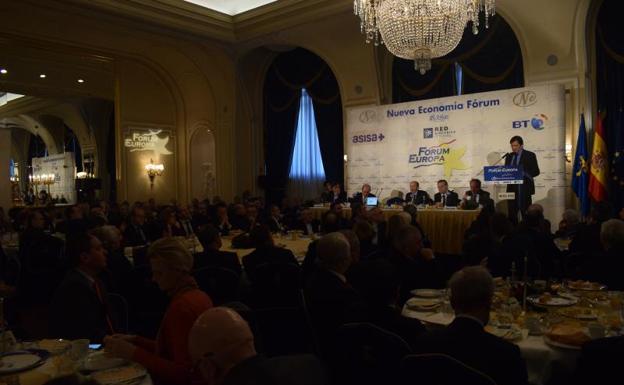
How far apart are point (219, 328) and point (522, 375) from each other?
1223 mm

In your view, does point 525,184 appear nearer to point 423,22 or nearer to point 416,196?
point 416,196

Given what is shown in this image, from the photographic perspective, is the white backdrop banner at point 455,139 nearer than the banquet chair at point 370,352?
No

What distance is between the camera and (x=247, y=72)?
1305 cm

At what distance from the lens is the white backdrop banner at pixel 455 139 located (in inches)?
339

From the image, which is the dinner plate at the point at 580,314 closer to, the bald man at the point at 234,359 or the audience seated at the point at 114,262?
the bald man at the point at 234,359

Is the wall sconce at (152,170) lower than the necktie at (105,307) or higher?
higher

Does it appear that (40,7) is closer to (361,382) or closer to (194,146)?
(194,146)

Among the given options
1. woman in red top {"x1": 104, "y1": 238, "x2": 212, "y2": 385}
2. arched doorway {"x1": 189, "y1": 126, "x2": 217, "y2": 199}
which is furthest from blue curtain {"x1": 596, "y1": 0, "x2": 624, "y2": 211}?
arched doorway {"x1": 189, "y1": 126, "x2": 217, "y2": 199}

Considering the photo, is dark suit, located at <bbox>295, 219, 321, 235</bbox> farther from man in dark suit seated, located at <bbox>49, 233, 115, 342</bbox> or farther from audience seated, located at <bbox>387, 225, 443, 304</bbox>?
man in dark suit seated, located at <bbox>49, 233, 115, 342</bbox>

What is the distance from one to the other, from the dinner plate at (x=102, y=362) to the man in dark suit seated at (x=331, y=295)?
1059 millimetres

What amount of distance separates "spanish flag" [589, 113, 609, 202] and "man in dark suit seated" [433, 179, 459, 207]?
2203mm

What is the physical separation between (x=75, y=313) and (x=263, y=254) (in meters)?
1.85

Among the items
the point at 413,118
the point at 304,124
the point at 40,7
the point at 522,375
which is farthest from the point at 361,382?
the point at 304,124

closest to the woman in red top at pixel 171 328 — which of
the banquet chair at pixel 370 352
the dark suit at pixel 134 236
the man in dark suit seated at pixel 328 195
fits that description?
the banquet chair at pixel 370 352
